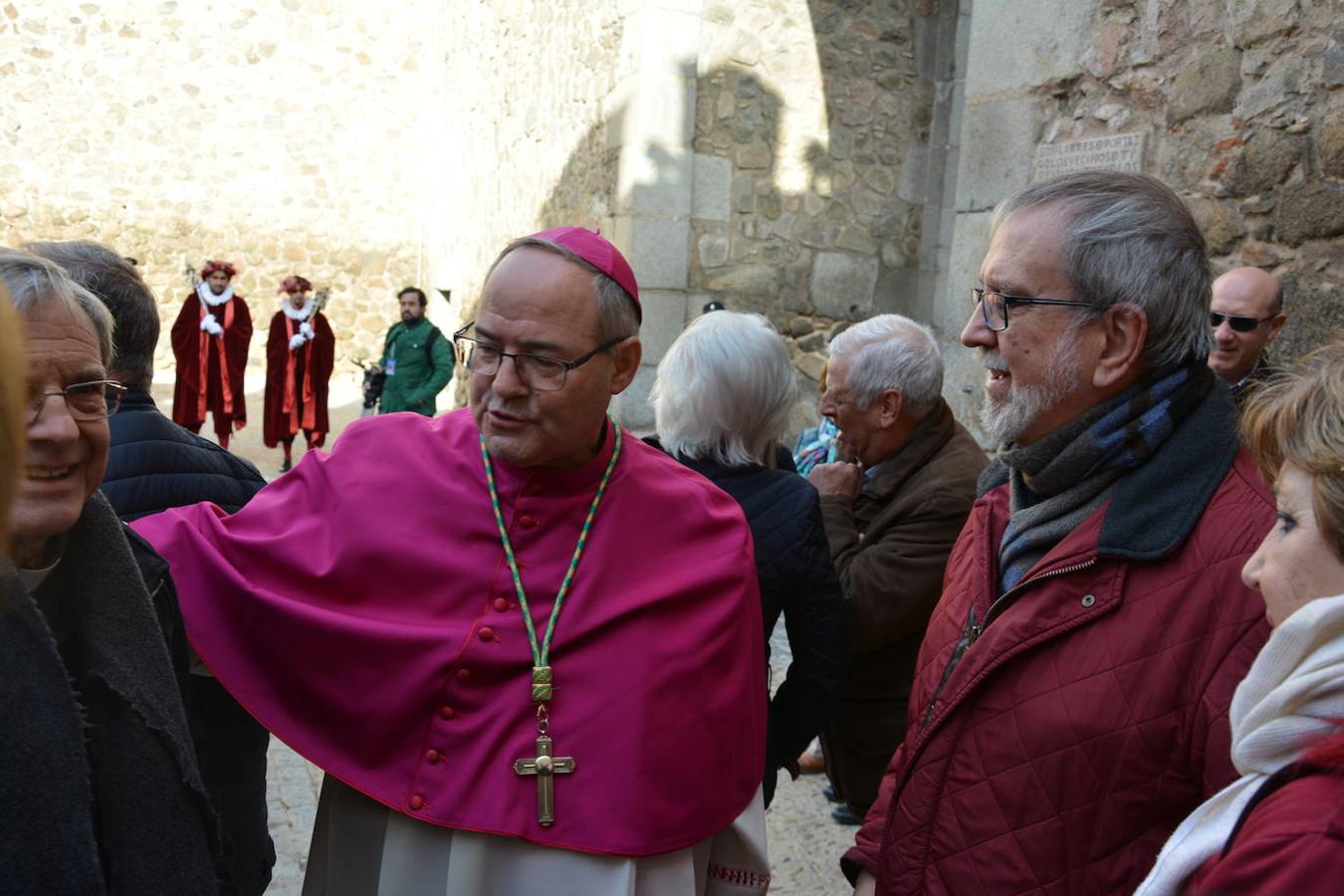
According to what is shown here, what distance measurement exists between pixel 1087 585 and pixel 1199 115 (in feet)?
10.3

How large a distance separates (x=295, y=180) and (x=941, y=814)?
16350 millimetres

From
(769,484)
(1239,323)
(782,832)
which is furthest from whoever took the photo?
(782,832)

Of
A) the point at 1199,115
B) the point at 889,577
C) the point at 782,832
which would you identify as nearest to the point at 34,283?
the point at 889,577

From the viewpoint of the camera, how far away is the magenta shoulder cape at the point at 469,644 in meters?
1.75

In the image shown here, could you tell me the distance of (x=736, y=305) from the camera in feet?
28.4

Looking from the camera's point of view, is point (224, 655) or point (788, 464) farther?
point (788, 464)

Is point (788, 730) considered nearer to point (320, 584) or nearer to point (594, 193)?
point (320, 584)

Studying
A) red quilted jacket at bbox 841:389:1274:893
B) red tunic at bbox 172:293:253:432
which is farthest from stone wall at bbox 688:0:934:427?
red quilted jacket at bbox 841:389:1274:893

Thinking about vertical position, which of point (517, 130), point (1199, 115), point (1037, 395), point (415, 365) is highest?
point (517, 130)

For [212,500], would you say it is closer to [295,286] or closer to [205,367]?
[205,367]

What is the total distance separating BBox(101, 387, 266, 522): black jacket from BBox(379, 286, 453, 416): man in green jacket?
763cm

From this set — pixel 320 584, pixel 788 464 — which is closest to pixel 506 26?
pixel 788 464

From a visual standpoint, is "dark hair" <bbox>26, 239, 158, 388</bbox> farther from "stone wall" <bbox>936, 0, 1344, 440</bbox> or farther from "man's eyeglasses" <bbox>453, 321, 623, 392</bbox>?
"stone wall" <bbox>936, 0, 1344, 440</bbox>

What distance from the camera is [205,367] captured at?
420 inches
